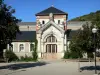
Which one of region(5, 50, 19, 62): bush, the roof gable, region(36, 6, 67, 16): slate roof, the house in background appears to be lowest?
region(5, 50, 19, 62): bush

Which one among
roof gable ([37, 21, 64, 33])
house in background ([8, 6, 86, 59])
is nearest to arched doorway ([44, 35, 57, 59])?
house in background ([8, 6, 86, 59])

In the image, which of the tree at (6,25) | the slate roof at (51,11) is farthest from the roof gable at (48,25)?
the tree at (6,25)

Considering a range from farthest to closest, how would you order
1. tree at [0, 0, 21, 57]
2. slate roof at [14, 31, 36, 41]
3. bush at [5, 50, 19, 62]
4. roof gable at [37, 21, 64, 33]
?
1. slate roof at [14, 31, 36, 41]
2. roof gable at [37, 21, 64, 33]
3. bush at [5, 50, 19, 62]
4. tree at [0, 0, 21, 57]

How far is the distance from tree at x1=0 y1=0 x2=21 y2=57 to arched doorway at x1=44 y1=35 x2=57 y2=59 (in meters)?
23.3

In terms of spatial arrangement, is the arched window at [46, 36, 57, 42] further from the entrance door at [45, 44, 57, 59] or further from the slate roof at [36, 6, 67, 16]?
the slate roof at [36, 6, 67, 16]

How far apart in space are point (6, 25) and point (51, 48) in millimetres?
24886

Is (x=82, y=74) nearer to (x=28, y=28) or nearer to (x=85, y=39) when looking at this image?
(x=85, y=39)

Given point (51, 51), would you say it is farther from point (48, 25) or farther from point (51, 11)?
point (51, 11)

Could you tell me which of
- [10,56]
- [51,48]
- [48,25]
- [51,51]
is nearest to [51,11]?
[48,25]

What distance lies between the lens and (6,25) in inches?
1195

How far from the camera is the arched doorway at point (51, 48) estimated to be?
5362cm

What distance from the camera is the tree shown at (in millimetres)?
29859

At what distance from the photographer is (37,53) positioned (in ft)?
178

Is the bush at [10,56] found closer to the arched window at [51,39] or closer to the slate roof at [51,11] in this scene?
the arched window at [51,39]
